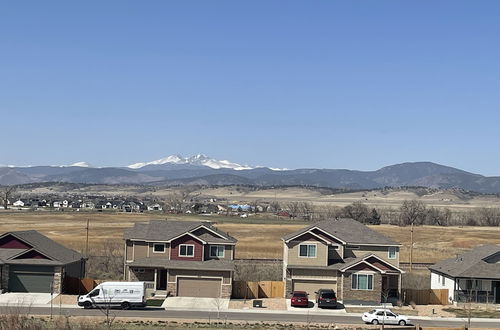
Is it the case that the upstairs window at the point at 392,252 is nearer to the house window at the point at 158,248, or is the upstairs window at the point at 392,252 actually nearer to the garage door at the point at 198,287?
the garage door at the point at 198,287

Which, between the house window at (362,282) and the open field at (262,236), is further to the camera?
the open field at (262,236)

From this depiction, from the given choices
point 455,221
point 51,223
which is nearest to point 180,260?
point 51,223

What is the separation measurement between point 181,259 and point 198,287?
3384 mm

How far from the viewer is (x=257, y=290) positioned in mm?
59250

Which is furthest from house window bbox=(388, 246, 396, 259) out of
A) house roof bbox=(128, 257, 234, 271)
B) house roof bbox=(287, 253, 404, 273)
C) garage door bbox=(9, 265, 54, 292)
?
garage door bbox=(9, 265, 54, 292)

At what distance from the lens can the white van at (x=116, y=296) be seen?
51.1m

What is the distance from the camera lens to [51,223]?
492 ft

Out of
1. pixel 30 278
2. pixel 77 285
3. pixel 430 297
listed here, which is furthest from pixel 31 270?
pixel 430 297

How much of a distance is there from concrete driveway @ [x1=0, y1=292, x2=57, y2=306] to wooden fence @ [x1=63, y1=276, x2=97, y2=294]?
82.1 inches

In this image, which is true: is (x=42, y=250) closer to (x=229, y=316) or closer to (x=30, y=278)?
(x=30, y=278)

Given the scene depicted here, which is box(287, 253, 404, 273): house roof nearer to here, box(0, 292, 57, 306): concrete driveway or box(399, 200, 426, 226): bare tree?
box(0, 292, 57, 306): concrete driveway

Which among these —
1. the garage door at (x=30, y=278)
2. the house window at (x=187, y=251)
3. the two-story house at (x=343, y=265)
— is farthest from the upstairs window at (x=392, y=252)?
the garage door at (x=30, y=278)

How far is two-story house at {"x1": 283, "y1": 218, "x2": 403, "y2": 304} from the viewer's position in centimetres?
→ 5766

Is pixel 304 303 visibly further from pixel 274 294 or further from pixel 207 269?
pixel 207 269
